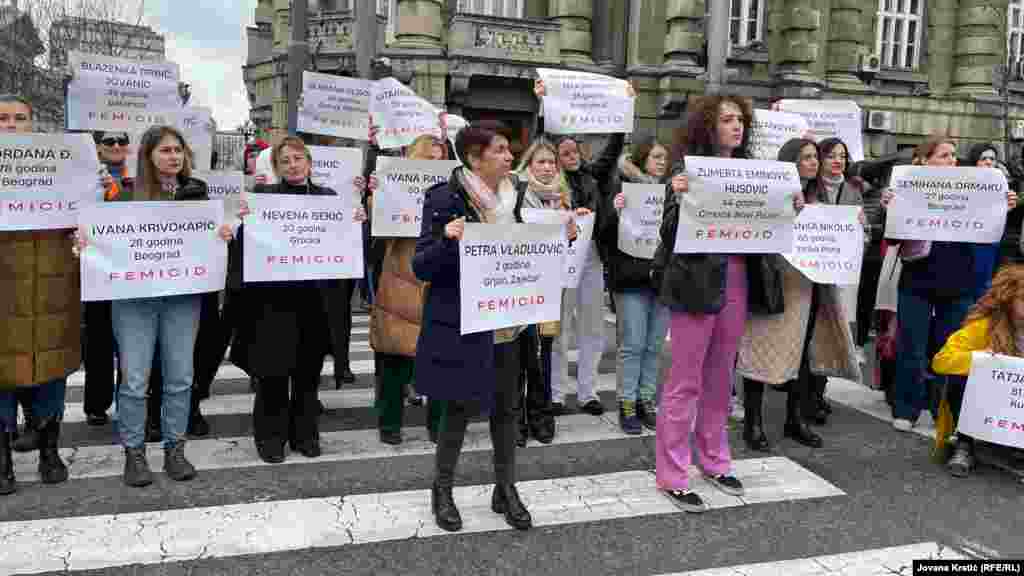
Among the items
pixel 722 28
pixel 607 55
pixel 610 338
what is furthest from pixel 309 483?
pixel 607 55

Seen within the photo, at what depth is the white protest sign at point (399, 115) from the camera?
710cm

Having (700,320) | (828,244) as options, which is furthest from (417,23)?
(700,320)

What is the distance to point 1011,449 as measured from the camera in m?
5.03

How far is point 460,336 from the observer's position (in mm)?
3842

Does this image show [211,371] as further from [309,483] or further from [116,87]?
[116,87]

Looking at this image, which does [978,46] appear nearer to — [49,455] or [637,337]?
[637,337]

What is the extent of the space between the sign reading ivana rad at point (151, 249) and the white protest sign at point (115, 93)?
7.74ft

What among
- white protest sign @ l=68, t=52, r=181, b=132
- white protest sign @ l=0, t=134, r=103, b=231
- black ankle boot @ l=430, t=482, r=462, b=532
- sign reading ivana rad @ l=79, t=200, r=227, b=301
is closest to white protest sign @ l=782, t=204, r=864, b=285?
black ankle boot @ l=430, t=482, r=462, b=532

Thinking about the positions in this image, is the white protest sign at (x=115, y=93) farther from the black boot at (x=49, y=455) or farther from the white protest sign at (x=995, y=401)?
the white protest sign at (x=995, y=401)

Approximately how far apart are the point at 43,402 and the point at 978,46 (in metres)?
24.2

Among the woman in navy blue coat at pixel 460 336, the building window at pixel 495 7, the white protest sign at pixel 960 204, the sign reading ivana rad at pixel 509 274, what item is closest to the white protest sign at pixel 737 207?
the sign reading ivana rad at pixel 509 274

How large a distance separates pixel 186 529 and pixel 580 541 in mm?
1905

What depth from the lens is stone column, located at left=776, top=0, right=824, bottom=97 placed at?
19.9 m

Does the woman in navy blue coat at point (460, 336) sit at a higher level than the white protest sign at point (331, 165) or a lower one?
lower
